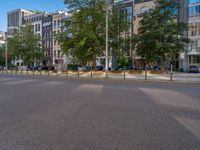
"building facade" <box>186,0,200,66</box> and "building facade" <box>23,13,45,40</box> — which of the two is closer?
"building facade" <box>186,0,200,66</box>

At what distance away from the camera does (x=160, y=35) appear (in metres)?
29.6

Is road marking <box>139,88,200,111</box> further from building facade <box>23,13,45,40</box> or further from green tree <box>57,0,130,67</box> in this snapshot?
building facade <box>23,13,45,40</box>

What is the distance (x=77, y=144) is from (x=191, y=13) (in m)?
49.4

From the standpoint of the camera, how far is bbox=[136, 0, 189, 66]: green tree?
98.2ft

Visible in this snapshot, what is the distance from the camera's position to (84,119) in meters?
5.95

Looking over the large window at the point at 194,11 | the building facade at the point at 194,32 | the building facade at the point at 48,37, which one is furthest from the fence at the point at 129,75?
the building facade at the point at 48,37

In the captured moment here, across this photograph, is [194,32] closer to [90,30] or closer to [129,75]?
[129,75]

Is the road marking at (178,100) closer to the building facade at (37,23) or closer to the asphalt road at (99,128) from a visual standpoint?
the asphalt road at (99,128)

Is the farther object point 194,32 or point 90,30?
point 194,32

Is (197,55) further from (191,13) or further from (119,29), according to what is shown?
(119,29)

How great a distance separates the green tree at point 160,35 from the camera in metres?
29.9

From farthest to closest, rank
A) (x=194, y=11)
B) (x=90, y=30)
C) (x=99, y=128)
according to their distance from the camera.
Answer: (x=194, y=11) → (x=90, y=30) → (x=99, y=128)

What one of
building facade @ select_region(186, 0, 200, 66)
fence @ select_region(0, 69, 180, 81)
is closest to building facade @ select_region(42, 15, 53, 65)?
fence @ select_region(0, 69, 180, 81)

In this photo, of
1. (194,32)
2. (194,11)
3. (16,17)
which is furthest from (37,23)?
(194,32)
